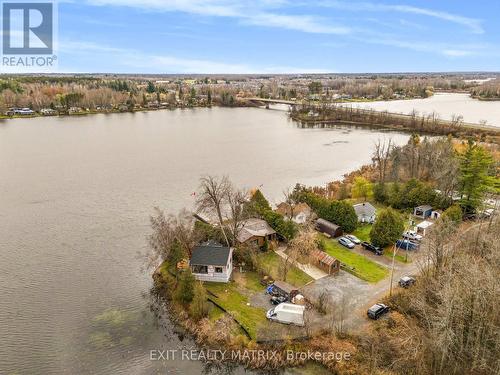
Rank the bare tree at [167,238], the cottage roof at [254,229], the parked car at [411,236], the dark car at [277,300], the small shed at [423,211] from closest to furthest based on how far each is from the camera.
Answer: the dark car at [277,300]
the bare tree at [167,238]
the cottage roof at [254,229]
the parked car at [411,236]
the small shed at [423,211]

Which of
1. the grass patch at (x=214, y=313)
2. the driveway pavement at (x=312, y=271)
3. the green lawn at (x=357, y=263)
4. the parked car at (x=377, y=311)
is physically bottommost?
the grass patch at (x=214, y=313)

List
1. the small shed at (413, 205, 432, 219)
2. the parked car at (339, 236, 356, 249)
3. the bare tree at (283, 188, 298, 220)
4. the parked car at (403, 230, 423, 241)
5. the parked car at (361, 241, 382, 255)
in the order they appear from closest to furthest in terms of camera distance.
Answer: the parked car at (361, 241, 382, 255) → the parked car at (339, 236, 356, 249) → the parked car at (403, 230, 423, 241) → the bare tree at (283, 188, 298, 220) → the small shed at (413, 205, 432, 219)

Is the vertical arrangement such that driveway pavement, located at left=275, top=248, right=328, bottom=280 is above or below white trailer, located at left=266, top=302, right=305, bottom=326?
above

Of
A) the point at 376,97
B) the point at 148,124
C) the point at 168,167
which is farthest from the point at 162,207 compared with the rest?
the point at 376,97

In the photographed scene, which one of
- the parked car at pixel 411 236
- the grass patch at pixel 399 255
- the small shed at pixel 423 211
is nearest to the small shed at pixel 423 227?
the parked car at pixel 411 236

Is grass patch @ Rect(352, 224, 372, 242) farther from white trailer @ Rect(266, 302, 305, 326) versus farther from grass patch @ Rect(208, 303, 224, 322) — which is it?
grass patch @ Rect(208, 303, 224, 322)

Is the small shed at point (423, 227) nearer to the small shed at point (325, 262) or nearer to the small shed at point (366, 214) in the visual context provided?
the small shed at point (366, 214)

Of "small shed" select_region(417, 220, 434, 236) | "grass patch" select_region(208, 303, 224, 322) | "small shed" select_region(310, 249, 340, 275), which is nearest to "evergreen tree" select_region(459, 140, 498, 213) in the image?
"small shed" select_region(417, 220, 434, 236)
